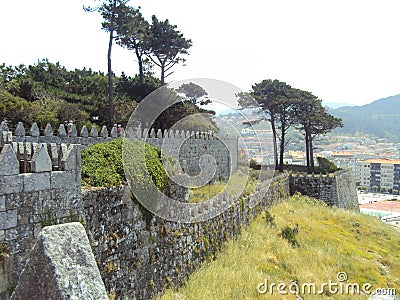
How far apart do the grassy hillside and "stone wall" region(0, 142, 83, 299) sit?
364 centimetres

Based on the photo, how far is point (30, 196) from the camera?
5.02m

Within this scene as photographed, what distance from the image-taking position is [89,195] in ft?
20.4

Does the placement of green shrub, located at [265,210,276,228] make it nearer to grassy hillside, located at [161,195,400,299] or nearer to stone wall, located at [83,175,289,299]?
grassy hillside, located at [161,195,400,299]

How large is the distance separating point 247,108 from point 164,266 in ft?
89.1

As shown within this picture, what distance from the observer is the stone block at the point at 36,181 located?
4980 mm

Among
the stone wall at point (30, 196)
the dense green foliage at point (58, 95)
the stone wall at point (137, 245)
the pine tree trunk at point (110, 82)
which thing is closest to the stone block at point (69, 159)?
the stone wall at point (30, 196)

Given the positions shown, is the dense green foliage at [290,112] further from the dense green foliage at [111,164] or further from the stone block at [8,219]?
the stone block at [8,219]

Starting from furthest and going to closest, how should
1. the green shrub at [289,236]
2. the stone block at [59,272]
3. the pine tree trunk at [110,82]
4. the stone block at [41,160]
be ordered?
the pine tree trunk at [110,82] → the green shrub at [289,236] → the stone block at [41,160] → the stone block at [59,272]

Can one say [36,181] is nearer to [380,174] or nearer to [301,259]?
[301,259]

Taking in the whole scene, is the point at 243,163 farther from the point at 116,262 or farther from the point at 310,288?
the point at 116,262

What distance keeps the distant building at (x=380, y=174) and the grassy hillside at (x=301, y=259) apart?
125 meters

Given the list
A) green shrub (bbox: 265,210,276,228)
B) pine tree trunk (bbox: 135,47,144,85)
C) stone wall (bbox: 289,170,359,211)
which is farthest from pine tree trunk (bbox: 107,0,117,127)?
stone wall (bbox: 289,170,359,211)

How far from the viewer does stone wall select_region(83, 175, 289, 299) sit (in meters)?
6.53

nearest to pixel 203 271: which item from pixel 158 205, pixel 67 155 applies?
pixel 158 205
